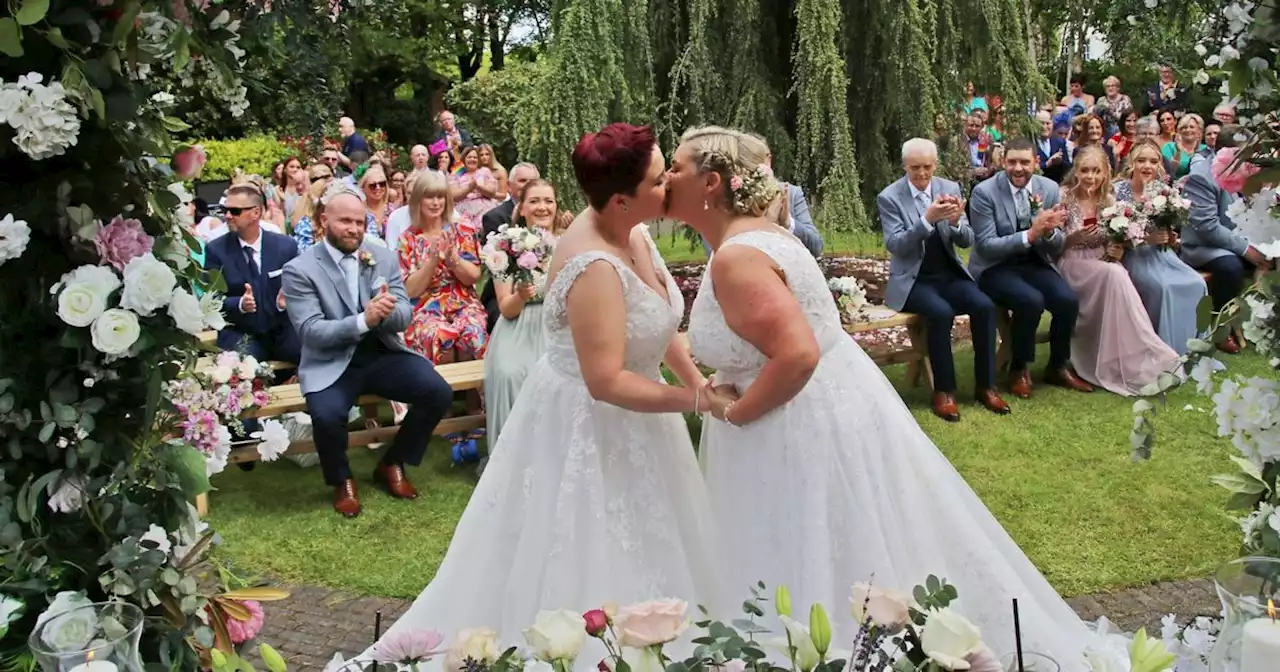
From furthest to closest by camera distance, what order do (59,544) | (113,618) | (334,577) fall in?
A: (334,577) → (59,544) → (113,618)

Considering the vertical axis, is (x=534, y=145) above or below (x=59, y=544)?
above

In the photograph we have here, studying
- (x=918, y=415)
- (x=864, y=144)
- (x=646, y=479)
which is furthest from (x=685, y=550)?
(x=864, y=144)

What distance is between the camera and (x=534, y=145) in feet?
25.9

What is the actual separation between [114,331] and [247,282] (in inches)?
186

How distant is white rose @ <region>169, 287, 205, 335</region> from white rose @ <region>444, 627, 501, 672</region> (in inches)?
34.2

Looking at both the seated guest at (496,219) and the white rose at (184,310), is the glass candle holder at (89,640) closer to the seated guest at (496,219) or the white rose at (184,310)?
the white rose at (184,310)

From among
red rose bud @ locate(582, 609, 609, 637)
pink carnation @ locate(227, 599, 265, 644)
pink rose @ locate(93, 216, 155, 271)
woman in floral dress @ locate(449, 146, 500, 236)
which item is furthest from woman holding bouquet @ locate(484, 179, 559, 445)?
red rose bud @ locate(582, 609, 609, 637)

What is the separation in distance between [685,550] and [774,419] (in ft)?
1.65

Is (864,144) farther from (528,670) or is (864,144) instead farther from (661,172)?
(528,670)

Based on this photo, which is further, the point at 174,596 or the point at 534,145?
the point at 534,145

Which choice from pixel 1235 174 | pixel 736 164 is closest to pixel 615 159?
pixel 736 164

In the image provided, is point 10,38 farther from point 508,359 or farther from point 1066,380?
point 1066,380

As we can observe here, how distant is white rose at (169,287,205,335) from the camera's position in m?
1.85

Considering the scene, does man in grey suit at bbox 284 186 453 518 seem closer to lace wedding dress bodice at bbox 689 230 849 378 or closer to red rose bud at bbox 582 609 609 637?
lace wedding dress bodice at bbox 689 230 849 378
